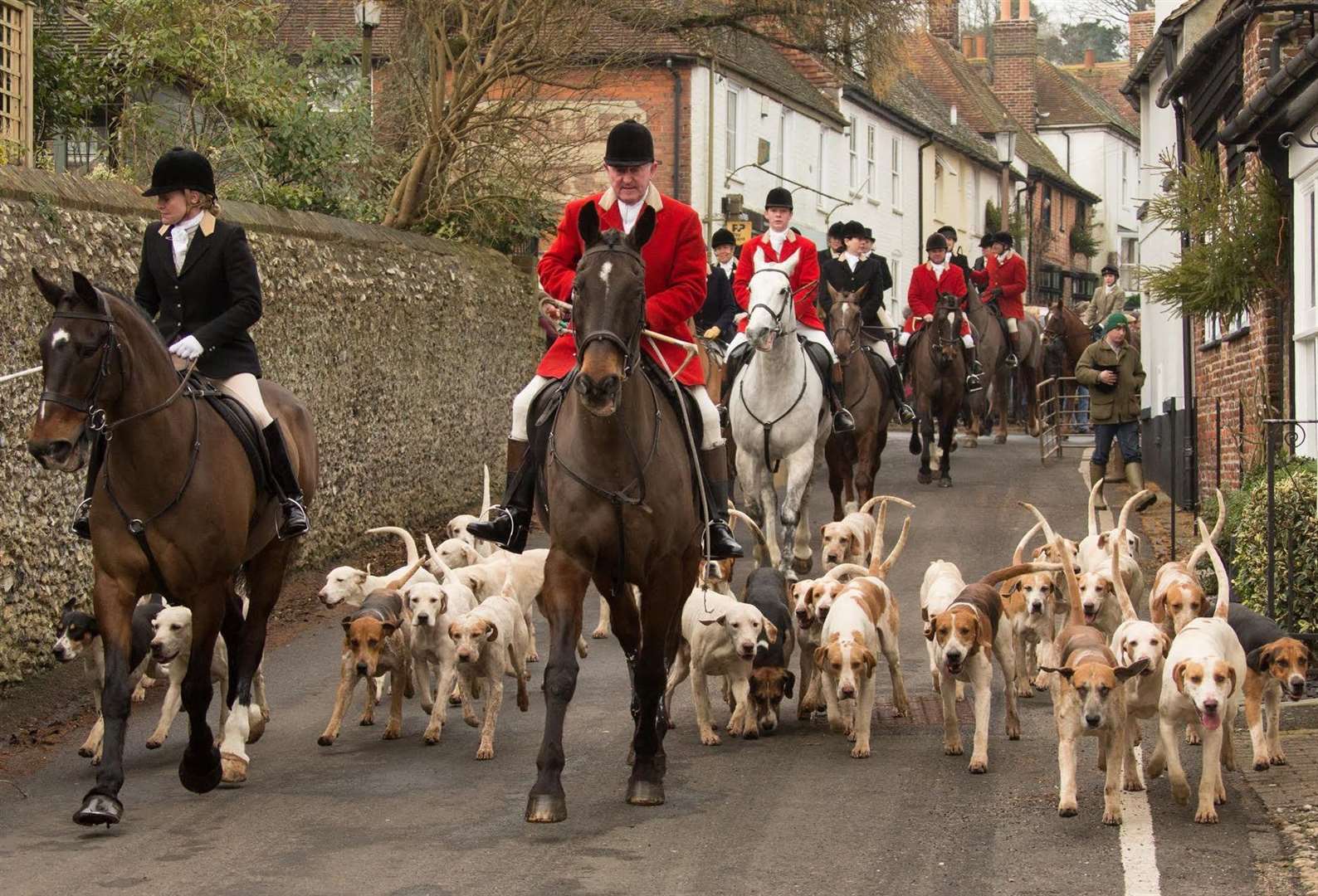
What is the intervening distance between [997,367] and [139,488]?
17.7 m

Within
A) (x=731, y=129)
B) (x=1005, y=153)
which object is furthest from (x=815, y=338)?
(x=1005, y=153)

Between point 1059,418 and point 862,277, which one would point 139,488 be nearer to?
point 862,277

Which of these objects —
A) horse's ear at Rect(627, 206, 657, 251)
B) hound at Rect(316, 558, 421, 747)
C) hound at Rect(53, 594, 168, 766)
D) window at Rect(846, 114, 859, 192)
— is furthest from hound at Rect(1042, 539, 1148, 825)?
window at Rect(846, 114, 859, 192)

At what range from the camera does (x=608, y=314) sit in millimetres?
7488

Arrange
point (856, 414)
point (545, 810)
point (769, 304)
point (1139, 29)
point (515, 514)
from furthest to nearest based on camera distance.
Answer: point (1139, 29)
point (856, 414)
point (769, 304)
point (515, 514)
point (545, 810)

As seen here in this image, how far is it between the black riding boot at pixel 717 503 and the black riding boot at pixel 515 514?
798mm

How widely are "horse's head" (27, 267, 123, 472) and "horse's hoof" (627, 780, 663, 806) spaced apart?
102 inches

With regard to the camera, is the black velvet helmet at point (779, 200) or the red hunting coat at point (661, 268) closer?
the red hunting coat at point (661, 268)

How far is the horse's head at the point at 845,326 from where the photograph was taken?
672 inches

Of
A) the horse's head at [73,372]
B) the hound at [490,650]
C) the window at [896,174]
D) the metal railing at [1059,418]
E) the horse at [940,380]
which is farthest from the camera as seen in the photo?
the window at [896,174]

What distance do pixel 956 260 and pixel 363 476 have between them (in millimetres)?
9879

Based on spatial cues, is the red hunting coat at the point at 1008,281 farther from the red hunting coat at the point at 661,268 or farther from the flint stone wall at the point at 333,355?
the red hunting coat at the point at 661,268

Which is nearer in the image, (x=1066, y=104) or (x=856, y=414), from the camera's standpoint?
(x=856, y=414)

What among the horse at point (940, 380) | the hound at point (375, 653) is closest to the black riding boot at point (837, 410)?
the hound at point (375, 653)
